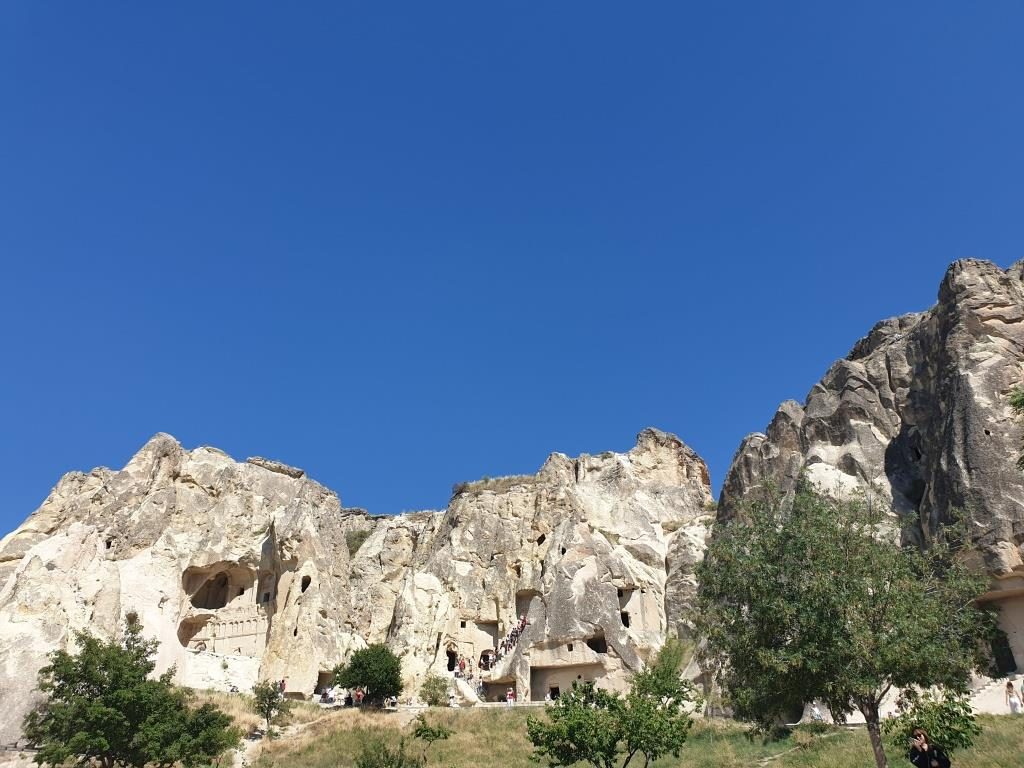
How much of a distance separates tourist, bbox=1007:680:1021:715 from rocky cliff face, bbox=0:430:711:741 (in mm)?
16516

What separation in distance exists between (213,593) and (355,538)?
1983 centimetres

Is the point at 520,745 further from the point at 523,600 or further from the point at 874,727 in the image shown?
the point at 523,600

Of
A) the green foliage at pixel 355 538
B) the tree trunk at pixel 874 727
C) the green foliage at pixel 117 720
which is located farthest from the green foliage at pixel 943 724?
the green foliage at pixel 355 538

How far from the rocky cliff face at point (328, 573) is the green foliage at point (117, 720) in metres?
Result: 7.36

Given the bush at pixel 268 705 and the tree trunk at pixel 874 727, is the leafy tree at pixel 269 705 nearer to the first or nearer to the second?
the bush at pixel 268 705

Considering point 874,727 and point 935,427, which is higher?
point 935,427

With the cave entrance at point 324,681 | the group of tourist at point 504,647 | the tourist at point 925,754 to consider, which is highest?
the group of tourist at point 504,647

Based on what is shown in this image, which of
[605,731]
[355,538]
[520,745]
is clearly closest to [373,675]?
[520,745]

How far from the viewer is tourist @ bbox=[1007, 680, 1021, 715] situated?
19.2 meters

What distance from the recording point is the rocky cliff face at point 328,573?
3416 centimetres

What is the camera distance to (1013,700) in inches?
765

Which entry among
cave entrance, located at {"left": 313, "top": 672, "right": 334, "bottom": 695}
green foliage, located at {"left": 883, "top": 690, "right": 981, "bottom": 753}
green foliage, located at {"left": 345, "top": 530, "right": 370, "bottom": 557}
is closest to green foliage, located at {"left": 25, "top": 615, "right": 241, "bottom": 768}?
cave entrance, located at {"left": 313, "top": 672, "right": 334, "bottom": 695}

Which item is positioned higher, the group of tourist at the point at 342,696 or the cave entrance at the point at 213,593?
the cave entrance at the point at 213,593

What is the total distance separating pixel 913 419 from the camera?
Answer: 106 ft
